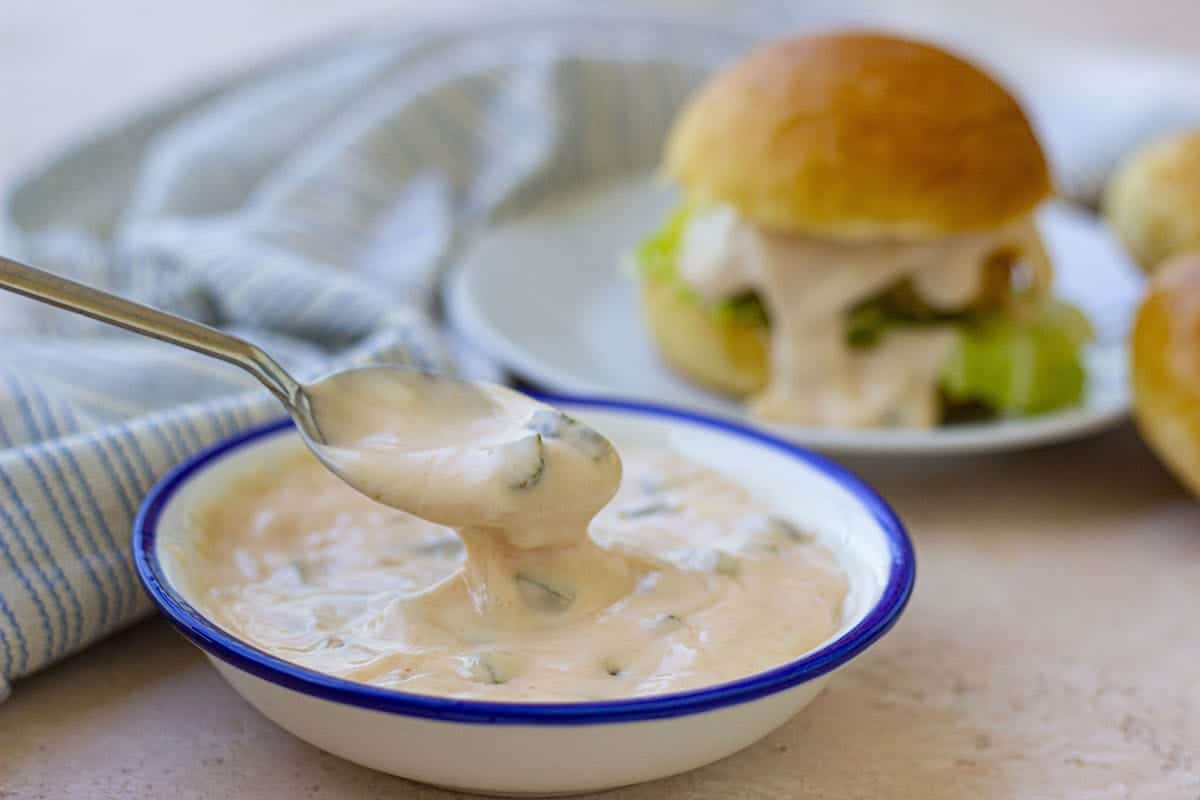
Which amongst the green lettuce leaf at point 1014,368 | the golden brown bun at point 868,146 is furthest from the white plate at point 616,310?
the golden brown bun at point 868,146

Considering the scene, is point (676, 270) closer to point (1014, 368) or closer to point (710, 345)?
point (710, 345)

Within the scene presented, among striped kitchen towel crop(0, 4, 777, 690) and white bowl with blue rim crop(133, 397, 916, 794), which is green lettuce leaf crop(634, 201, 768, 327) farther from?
white bowl with blue rim crop(133, 397, 916, 794)

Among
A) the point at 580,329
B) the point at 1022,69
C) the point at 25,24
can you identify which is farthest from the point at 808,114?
the point at 25,24

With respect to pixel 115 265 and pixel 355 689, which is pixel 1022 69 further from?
pixel 355 689

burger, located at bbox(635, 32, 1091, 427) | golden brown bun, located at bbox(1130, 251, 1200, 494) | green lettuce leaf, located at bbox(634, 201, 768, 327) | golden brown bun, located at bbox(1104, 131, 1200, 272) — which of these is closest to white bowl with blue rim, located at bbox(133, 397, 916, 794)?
golden brown bun, located at bbox(1130, 251, 1200, 494)

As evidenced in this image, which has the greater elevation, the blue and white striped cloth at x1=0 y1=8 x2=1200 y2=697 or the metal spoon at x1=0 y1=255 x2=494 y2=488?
the metal spoon at x1=0 y1=255 x2=494 y2=488
